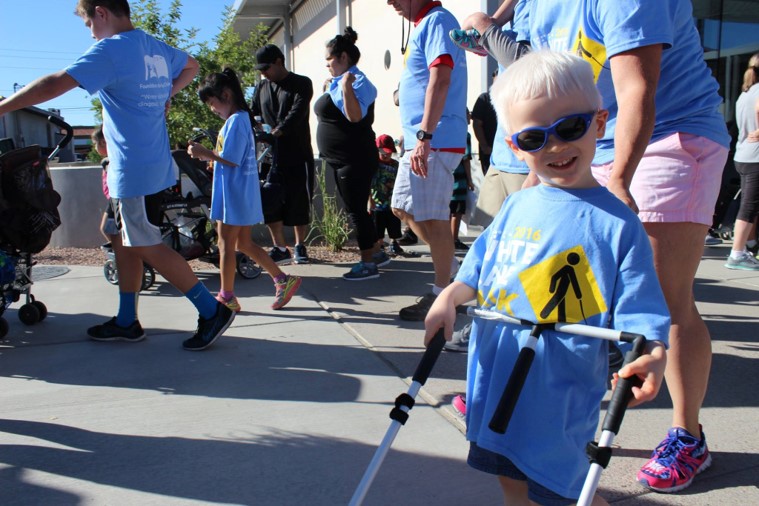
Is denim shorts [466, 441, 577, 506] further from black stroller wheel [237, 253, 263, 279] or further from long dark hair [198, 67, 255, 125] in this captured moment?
black stroller wheel [237, 253, 263, 279]

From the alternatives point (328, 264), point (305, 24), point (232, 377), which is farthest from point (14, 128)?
point (232, 377)

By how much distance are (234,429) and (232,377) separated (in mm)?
721

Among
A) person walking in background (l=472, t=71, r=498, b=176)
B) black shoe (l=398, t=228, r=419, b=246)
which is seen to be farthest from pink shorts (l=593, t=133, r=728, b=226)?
black shoe (l=398, t=228, r=419, b=246)

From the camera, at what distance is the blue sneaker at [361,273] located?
6.42 meters

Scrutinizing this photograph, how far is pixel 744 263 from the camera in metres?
6.58

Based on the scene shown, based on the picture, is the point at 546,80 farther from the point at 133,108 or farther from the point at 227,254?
the point at 227,254

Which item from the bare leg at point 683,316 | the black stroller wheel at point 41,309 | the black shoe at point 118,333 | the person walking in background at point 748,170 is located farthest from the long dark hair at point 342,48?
the bare leg at point 683,316

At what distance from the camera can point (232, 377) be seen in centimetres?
383

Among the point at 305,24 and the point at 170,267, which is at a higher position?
the point at 305,24

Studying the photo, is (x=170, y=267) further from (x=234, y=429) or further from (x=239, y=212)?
(x=234, y=429)

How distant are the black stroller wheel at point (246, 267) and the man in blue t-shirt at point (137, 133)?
2.04 meters

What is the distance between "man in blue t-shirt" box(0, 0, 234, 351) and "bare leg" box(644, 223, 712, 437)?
2746 millimetres

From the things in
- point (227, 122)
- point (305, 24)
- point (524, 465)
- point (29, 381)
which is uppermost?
point (305, 24)

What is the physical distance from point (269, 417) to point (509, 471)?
167 centimetres
